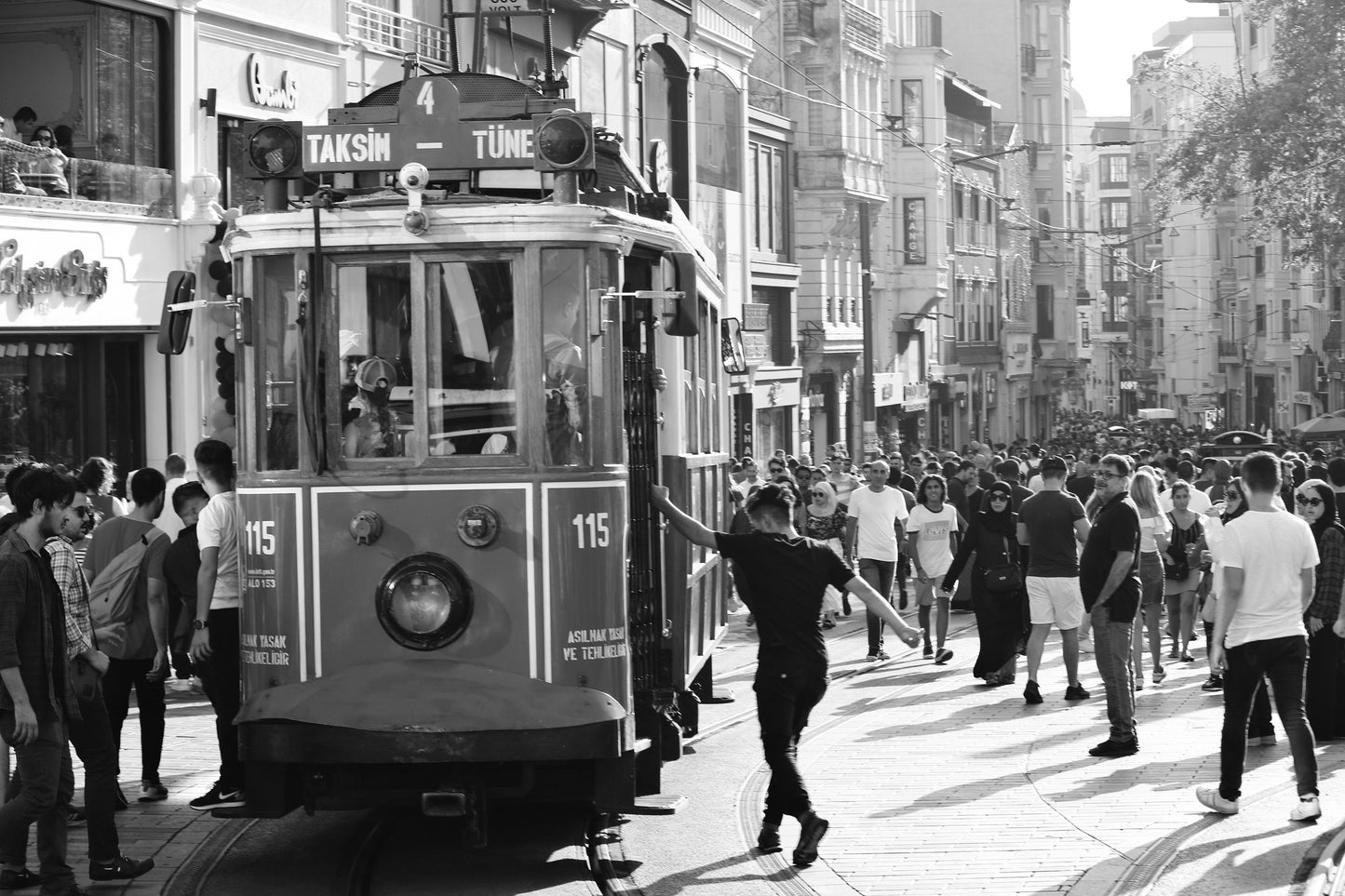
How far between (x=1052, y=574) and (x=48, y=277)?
34.0 feet

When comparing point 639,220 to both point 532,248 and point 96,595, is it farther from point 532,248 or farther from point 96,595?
point 96,595

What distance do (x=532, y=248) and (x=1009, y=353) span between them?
71.9 metres

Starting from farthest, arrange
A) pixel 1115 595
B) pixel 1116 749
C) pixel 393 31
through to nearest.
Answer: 1. pixel 393 31
2. pixel 1115 595
3. pixel 1116 749

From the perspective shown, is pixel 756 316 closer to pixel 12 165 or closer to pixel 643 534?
pixel 12 165

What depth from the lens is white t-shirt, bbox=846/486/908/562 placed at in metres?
18.5

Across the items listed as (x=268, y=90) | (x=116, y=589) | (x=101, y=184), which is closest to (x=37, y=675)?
(x=116, y=589)

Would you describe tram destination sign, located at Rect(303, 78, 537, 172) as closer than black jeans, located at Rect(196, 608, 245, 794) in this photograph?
Yes

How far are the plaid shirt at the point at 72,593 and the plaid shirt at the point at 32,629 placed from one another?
215 mm

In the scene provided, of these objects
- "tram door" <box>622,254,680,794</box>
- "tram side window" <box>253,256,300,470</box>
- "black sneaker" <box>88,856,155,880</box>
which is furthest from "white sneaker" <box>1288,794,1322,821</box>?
"black sneaker" <box>88,856,155,880</box>


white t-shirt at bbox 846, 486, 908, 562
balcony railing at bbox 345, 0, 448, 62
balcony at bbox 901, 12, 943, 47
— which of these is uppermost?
balcony at bbox 901, 12, 943, 47

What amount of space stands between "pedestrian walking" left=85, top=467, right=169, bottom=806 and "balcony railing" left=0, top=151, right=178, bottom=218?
30.7ft

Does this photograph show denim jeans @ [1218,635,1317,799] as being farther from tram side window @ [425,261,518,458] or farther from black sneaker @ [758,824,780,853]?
tram side window @ [425,261,518,458]

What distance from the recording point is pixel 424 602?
8.72m

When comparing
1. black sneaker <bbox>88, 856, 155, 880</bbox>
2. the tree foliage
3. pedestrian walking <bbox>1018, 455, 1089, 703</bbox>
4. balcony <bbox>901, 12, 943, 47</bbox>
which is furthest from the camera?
balcony <bbox>901, 12, 943, 47</bbox>
